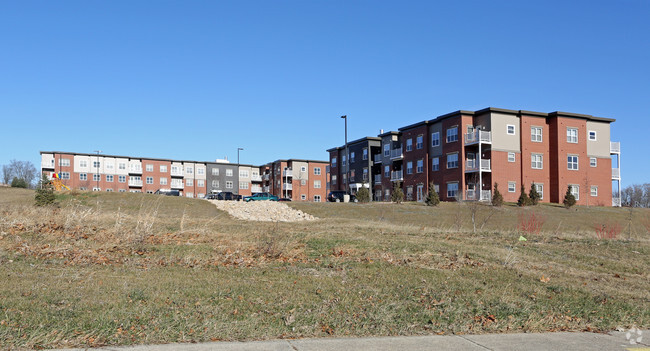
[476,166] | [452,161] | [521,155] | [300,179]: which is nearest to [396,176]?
[452,161]

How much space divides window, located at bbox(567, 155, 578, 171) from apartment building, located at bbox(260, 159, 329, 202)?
52.8 metres

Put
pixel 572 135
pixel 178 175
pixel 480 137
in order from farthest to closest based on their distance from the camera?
pixel 178 175
pixel 572 135
pixel 480 137

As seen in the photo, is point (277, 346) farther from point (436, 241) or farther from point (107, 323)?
point (436, 241)

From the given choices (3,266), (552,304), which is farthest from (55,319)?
(552,304)

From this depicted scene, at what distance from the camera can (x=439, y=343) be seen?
5.75 m

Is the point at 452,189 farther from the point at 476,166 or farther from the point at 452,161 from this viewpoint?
the point at 476,166

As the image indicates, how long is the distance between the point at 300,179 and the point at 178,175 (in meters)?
24.6

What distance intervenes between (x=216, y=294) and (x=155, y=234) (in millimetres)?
6020

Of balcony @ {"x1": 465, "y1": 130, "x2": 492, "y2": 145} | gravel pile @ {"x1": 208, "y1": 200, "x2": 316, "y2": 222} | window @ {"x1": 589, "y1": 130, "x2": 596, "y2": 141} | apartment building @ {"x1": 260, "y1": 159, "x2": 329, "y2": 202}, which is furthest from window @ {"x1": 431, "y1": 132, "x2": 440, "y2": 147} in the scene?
apartment building @ {"x1": 260, "y1": 159, "x2": 329, "y2": 202}

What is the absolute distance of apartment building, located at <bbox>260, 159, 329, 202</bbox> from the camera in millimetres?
98438

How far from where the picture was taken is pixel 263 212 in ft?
108

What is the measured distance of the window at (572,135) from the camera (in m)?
54.0

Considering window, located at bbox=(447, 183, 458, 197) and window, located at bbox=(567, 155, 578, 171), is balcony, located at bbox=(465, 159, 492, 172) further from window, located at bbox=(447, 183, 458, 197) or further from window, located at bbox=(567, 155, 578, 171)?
window, located at bbox=(567, 155, 578, 171)

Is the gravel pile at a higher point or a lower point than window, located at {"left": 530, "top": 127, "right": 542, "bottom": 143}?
lower
